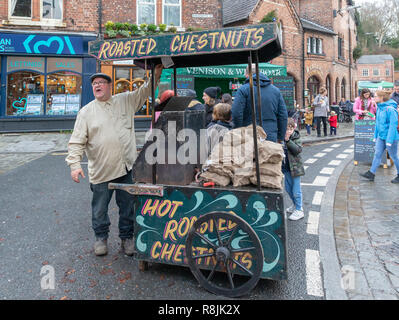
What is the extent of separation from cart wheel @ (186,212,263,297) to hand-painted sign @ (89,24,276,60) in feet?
4.72

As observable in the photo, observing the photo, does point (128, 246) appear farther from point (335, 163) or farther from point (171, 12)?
point (171, 12)

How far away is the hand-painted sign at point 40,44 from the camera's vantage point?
13.0 metres

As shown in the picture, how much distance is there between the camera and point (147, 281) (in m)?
2.89

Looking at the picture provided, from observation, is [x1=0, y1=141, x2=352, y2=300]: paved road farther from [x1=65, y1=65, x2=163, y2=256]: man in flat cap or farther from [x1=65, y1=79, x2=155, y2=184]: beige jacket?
[x1=65, y1=79, x2=155, y2=184]: beige jacket

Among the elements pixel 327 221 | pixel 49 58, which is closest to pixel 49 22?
pixel 49 58

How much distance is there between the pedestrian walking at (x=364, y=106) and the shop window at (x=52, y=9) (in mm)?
13026

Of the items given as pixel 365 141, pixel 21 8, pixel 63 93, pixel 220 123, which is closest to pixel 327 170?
pixel 365 141

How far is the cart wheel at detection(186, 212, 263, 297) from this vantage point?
2.59 m

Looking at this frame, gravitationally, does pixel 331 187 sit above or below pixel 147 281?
above

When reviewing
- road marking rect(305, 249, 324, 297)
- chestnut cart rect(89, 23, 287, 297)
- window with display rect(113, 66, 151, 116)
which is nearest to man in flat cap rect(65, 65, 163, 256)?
chestnut cart rect(89, 23, 287, 297)

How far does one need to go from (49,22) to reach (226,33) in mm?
14023

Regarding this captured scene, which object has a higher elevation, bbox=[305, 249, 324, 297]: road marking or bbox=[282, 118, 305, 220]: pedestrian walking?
bbox=[282, 118, 305, 220]: pedestrian walking

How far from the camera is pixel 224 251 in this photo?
8.69 ft
